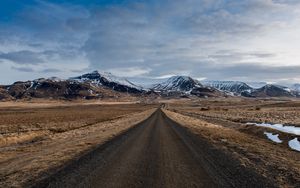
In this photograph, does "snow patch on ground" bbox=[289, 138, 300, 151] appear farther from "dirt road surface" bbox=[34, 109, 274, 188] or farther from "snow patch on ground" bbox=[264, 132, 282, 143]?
"dirt road surface" bbox=[34, 109, 274, 188]

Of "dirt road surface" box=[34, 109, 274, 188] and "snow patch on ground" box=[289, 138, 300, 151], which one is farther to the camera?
"snow patch on ground" box=[289, 138, 300, 151]

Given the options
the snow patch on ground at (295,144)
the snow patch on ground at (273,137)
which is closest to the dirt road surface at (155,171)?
the snow patch on ground at (295,144)

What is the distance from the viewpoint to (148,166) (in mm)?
14352

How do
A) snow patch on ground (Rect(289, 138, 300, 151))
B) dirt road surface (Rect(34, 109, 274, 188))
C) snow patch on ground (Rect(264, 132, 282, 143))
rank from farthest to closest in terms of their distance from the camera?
snow patch on ground (Rect(264, 132, 282, 143)) → snow patch on ground (Rect(289, 138, 300, 151)) → dirt road surface (Rect(34, 109, 274, 188))

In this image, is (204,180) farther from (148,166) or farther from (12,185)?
(12,185)

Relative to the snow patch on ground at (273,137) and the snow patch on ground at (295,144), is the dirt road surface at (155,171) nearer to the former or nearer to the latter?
the snow patch on ground at (295,144)

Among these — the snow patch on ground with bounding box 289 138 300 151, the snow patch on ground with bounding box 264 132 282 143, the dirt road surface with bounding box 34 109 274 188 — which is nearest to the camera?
the dirt road surface with bounding box 34 109 274 188

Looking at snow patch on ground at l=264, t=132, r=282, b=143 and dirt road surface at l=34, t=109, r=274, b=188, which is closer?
dirt road surface at l=34, t=109, r=274, b=188

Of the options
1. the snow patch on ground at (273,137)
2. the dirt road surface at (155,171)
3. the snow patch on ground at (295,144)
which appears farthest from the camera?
the snow patch on ground at (273,137)

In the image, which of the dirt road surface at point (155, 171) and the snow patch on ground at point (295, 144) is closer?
the dirt road surface at point (155, 171)

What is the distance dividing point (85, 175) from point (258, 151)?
10548mm

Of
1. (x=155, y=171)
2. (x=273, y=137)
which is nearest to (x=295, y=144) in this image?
(x=273, y=137)

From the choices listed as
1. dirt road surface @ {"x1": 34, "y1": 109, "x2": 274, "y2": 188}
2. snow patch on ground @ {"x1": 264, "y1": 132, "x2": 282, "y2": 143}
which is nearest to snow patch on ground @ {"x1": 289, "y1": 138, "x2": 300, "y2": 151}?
snow patch on ground @ {"x1": 264, "y1": 132, "x2": 282, "y2": 143}

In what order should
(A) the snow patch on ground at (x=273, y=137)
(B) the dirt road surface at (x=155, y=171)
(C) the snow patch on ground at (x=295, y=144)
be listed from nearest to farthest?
(B) the dirt road surface at (x=155, y=171)
(C) the snow patch on ground at (x=295, y=144)
(A) the snow patch on ground at (x=273, y=137)
